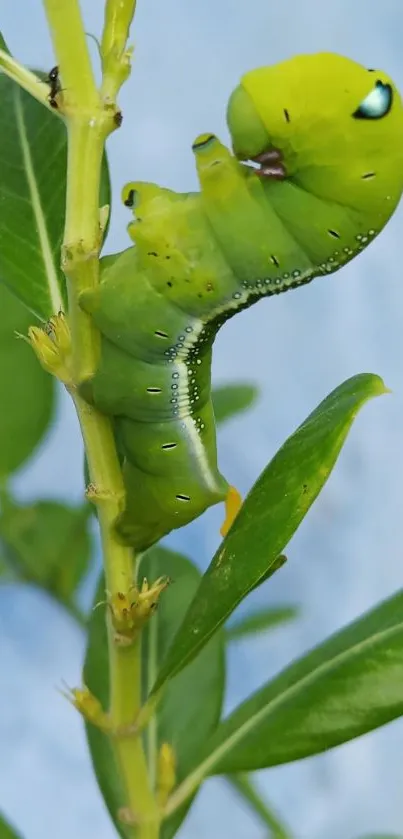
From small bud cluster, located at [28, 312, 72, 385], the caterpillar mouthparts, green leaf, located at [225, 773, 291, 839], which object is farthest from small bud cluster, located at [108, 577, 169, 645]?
green leaf, located at [225, 773, 291, 839]

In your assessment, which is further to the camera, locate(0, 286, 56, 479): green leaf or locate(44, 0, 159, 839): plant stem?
locate(0, 286, 56, 479): green leaf

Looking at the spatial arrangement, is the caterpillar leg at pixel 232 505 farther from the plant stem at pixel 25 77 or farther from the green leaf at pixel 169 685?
the plant stem at pixel 25 77

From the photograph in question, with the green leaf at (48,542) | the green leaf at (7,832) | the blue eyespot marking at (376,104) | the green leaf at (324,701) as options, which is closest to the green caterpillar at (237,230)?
the blue eyespot marking at (376,104)

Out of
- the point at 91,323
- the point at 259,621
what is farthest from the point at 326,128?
the point at 259,621

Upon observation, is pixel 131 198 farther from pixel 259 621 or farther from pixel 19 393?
pixel 259 621

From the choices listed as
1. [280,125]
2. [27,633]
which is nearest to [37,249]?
[280,125]

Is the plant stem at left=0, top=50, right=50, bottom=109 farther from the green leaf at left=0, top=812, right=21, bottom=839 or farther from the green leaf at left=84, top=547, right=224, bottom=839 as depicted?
the green leaf at left=0, top=812, right=21, bottom=839

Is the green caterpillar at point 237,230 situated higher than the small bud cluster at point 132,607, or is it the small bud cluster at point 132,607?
the green caterpillar at point 237,230
